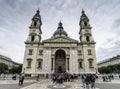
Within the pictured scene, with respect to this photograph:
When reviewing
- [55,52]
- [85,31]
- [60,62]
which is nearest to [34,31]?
[55,52]

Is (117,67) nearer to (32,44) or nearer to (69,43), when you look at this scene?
(69,43)

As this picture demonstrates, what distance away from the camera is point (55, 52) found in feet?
143

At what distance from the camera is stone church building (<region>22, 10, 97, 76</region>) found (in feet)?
133

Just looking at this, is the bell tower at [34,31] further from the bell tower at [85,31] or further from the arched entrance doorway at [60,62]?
the bell tower at [85,31]

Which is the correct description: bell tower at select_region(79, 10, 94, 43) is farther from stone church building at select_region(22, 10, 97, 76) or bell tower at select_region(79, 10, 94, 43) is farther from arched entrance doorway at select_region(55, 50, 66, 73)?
arched entrance doorway at select_region(55, 50, 66, 73)

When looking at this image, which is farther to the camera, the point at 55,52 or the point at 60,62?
the point at 60,62

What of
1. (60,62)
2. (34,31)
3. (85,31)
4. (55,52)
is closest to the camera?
(55,52)

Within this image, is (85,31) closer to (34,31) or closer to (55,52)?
(55,52)

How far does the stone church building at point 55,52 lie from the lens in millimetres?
40562

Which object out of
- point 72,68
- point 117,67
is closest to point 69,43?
point 72,68

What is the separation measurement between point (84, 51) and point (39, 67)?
17537mm

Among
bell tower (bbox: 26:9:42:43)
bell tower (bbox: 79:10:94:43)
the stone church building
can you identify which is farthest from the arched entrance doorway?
bell tower (bbox: 79:10:94:43)

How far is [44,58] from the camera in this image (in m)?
41.7

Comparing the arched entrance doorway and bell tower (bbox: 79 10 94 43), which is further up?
bell tower (bbox: 79 10 94 43)
